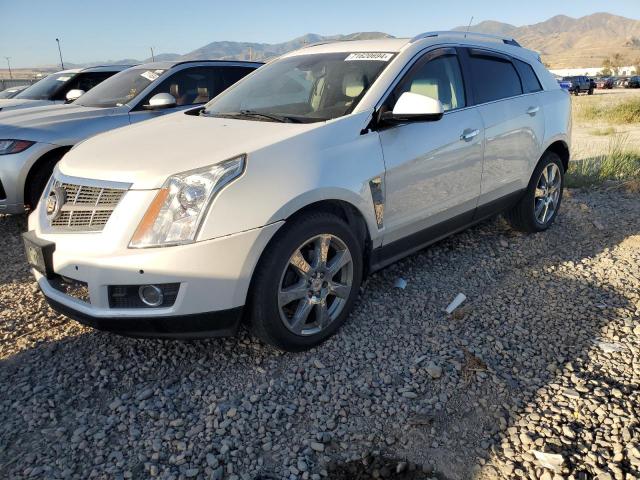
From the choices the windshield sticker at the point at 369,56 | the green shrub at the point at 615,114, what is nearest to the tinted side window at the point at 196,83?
the windshield sticker at the point at 369,56

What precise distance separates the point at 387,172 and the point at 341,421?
4.95ft

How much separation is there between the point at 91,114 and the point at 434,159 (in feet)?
13.3

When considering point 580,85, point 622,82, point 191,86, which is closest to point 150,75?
point 191,86

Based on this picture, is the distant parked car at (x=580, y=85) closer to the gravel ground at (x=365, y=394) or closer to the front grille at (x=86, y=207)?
the gravel ground at (x=365, y=394)

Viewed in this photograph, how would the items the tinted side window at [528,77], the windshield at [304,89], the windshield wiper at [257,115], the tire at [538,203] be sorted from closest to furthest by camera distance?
the windshield wiper at [257,115] < the windshield at [304,89] < the tinted side window at [528,77] < the tire at [538,203]

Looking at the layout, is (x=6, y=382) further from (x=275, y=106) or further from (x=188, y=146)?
(x=275, y=106)

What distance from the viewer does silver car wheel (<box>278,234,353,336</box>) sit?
2.91 meters

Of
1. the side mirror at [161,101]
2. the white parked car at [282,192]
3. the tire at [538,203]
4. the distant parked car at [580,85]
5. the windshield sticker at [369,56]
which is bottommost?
the distant parked car at [580,85]

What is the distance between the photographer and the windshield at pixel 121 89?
6223 mm

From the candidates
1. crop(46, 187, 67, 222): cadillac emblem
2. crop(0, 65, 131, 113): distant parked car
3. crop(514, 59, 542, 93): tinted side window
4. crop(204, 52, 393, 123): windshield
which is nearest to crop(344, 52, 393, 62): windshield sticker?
crop(204, 52, 393, 123): windshield

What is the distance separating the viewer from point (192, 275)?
2543 millimetres

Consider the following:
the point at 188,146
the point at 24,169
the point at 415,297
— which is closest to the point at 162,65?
the point at 24,169

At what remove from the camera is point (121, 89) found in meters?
6.43

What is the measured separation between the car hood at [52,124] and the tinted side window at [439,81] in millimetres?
3581
